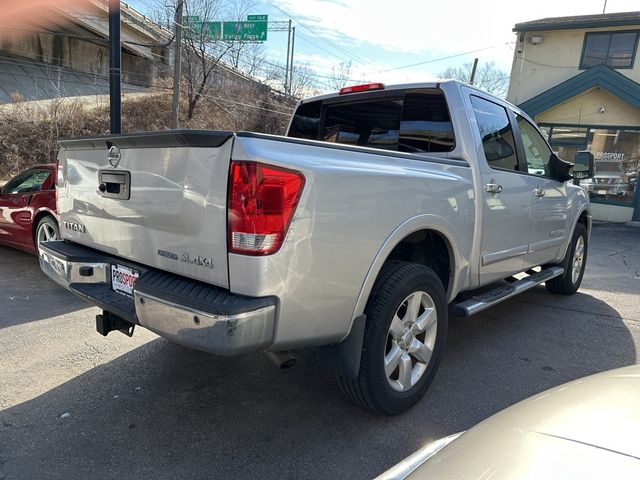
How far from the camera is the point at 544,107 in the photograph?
15312mm

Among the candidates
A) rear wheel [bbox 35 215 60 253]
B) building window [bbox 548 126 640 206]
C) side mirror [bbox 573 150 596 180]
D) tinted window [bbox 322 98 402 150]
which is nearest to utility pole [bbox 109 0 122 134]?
rear wheel [bbox 35 215 60 253]

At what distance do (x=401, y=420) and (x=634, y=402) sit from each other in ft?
4.94

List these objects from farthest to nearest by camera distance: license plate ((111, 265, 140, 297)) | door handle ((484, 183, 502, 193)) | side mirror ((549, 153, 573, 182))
→ side mirror ((549, 153, 573, 182)), door handle ((484, 183, 502, 193)), license plate ((111, 265, 140, 297))

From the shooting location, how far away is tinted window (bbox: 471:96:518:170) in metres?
3.65

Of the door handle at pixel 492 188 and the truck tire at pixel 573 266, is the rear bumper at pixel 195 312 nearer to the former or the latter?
the door handle at pixel 492 188

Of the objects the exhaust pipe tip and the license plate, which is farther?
the license plate

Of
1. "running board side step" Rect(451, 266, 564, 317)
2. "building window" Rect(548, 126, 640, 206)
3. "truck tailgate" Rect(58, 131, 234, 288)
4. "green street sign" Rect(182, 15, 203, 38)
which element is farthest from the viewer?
"green street sign" Rect(182, 15, 203, 38)

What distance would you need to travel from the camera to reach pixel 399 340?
2846mm

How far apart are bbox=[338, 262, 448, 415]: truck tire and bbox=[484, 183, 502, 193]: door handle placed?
921 mm

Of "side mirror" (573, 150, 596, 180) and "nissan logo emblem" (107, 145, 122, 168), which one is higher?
"side mirror" (573, 150, 596, 180)

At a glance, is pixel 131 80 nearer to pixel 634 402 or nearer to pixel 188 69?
pixel 188 69

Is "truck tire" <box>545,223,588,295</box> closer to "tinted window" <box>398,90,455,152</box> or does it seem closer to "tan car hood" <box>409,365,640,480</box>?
"tinted window" <box>398,90,455,152</box>

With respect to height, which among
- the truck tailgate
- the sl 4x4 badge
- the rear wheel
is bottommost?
the rear wheel

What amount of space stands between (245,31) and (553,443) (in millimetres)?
24147
